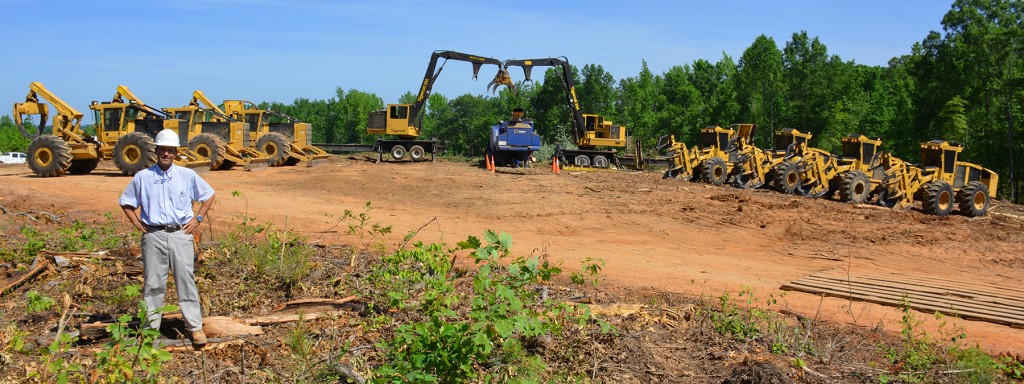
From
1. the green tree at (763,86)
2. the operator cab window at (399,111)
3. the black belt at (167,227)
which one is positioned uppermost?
the green tree at (763,86)

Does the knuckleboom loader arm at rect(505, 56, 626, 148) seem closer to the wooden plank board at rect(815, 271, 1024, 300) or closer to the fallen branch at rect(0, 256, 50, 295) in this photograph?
the wooden plank board at rect(815, 271, 1024, 300)

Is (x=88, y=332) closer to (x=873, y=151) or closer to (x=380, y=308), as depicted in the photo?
(x=380, y=308)

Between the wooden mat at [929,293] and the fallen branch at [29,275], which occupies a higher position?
the fallen branch at [29,275]

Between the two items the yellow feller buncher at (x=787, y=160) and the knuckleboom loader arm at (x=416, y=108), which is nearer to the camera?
the yellow feller buncher at (x=787, y=160)

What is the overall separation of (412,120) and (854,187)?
17753 mm

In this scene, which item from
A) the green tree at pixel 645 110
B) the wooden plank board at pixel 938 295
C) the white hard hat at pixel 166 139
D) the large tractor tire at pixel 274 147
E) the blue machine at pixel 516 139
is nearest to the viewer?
the white hard hat at pixel 166 139

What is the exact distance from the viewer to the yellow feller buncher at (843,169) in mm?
21877

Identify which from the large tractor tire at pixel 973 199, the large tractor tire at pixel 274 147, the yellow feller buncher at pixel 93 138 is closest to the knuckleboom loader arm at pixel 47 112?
the yellow feller buncher at pixel 93 138

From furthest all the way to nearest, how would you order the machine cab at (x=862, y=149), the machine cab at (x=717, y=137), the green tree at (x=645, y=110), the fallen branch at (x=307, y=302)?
the green tree at (x=645, y=110), the machine cab at (x=717, y=137), the machine cab at (x=862, y=149), the fallen branch at (x=307, y=302)

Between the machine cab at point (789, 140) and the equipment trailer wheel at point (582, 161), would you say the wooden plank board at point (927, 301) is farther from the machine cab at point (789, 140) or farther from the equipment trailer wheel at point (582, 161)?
the equipment trailer wheel at point (582, 161)

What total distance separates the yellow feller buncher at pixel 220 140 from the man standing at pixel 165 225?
18.8m

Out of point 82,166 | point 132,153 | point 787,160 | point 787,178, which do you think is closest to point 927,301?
point 787,178

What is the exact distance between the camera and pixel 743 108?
53.8m

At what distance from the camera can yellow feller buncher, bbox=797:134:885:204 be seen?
861 inches
